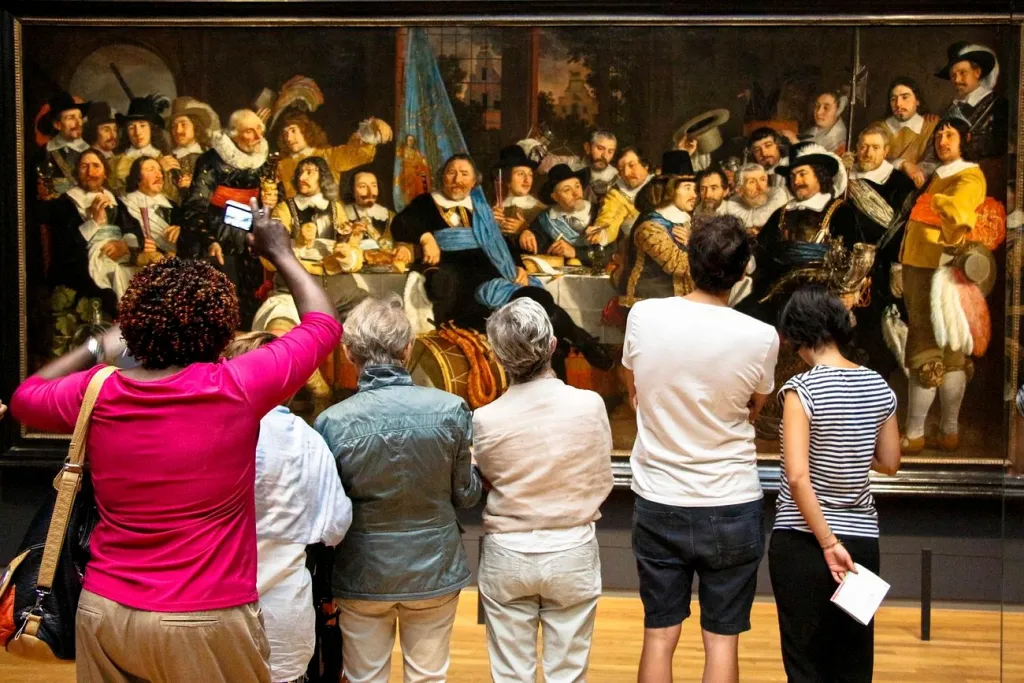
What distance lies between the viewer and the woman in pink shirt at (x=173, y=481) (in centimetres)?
274

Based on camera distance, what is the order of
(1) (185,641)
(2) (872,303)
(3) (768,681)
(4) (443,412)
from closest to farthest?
1. (1) (185,641)
2. (4) (443,412)
3. (3) (768,681)
4. (2) (872,303)

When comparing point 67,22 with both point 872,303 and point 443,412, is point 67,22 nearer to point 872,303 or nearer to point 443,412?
point 443,412

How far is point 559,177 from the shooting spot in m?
7.21

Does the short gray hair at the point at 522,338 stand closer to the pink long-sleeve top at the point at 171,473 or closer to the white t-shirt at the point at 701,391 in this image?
the white t-shirt at the point at 701,391

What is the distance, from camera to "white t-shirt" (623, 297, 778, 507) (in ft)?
12.8

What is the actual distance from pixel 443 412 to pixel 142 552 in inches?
52.0

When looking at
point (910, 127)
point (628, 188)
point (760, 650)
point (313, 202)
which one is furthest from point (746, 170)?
point (760, 650)

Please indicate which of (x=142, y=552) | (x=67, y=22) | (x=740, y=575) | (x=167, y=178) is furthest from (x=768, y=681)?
(x=67, y=22)

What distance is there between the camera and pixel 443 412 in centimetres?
384

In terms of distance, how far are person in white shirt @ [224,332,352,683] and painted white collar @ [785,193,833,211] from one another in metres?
4.40

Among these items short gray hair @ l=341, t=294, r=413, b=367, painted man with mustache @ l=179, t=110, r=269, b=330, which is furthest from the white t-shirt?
painted man with mustache @ l=179, t=110, r=269, b=330

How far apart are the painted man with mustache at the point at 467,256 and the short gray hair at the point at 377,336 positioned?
335 centimetres

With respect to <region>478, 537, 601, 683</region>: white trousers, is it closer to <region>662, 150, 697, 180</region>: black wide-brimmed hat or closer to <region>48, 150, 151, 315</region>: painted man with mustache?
<region>662, 150, 697, 180</region>: black wide-brimmed hat

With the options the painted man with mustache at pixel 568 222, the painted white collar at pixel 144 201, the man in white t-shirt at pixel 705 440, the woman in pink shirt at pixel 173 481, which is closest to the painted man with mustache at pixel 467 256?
the painted man with mustache at pixel 568 222
